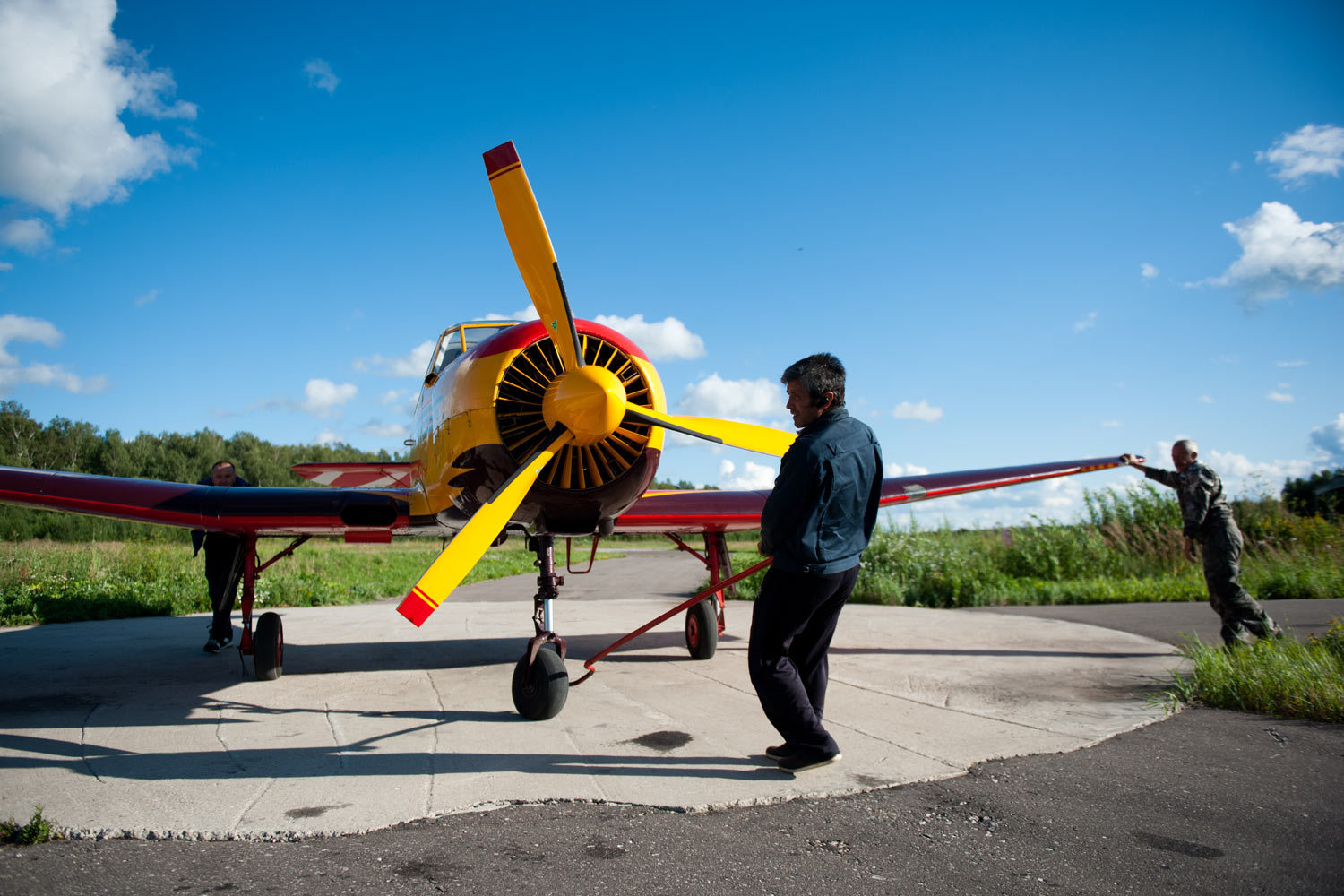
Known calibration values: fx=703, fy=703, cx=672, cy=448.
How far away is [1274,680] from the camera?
15.7 ft

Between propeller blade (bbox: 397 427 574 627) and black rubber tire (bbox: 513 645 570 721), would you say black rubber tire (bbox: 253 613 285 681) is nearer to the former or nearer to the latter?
black rubber tire (bbox: 513 645 570 721)

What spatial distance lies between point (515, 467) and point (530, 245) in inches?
56.6

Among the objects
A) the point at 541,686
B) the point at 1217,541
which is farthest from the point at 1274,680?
the point at 541,686

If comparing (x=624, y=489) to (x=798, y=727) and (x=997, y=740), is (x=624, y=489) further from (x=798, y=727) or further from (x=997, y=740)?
(x=997, y=740)

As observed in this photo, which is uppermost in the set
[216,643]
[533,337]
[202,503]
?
[533,337]

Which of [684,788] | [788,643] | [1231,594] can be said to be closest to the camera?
[684,788]

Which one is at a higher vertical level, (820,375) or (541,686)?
(820,375)

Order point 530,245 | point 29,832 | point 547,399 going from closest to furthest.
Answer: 1. point 29,832
2. point 547,399
3. point 530,245

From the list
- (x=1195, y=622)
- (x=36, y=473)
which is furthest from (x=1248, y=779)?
(x=36, y=473)

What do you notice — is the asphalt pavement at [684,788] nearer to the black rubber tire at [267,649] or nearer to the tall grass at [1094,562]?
the black rubber tire at [267,649]

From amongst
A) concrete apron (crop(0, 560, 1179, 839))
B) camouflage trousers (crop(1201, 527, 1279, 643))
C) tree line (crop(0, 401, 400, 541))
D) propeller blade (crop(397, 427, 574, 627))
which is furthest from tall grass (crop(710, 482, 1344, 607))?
tree line (crop(0, 401, 400, 541))

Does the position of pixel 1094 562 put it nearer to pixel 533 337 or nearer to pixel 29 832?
pixel 533 337

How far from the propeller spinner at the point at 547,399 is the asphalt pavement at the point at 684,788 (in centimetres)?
129

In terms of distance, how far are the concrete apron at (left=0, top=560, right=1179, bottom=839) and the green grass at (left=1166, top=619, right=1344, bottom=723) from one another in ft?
1.48
